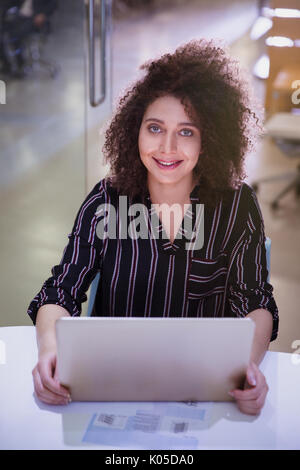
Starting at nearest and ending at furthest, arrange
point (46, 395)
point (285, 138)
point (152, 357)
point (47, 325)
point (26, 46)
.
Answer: point (152, 357) → point (46, 395) → point (47, 325) → point (285, 138) → point (26, 46)

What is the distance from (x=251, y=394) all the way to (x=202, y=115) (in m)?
0.70

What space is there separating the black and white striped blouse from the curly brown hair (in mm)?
54

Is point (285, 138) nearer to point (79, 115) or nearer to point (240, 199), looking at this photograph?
point (79, 115)

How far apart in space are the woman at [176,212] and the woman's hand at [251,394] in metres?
0.29

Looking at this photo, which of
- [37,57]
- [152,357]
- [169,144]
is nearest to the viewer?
[152,357]

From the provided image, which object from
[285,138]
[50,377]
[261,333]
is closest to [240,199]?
[261,333]

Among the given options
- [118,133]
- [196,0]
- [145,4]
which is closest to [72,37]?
[145,4]

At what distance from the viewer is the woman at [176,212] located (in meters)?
1.49

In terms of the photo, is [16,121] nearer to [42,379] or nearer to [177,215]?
[177,215]

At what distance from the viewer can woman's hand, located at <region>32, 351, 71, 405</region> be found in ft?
3.80

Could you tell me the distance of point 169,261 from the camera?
157 cm

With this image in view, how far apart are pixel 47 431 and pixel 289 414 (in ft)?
1.57

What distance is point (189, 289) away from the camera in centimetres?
160

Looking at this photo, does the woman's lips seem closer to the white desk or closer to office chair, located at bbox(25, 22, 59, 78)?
the white desk
